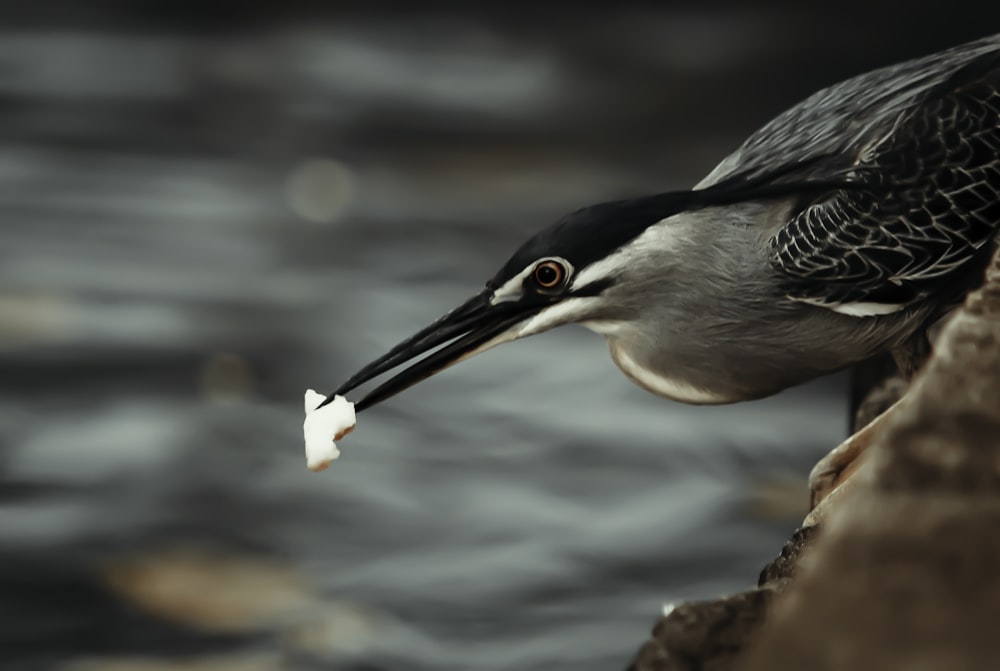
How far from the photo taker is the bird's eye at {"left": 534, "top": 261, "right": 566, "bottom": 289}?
5.57 feet

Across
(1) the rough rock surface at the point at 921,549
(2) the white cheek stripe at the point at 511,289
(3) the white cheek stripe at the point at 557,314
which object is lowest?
(1) the rough rock surface at the point at 921,549

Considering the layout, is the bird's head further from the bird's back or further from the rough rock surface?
the rough rock surface

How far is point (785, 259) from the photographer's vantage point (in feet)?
5.68

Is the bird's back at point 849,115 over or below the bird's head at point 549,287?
over

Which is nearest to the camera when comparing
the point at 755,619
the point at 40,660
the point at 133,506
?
the point at 755,619

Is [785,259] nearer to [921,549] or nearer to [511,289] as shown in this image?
[511,289]

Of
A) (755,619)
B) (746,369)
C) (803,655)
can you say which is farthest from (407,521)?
(803,655)

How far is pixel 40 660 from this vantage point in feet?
10.3

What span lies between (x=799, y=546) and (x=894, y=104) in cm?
58

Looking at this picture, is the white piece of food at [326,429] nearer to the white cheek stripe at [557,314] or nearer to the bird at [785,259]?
the bird at [785,259]

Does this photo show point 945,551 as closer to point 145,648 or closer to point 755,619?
point 755,619

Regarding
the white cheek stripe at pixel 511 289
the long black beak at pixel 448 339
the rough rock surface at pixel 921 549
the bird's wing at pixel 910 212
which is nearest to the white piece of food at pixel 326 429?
the long black beak at pixel 448 339

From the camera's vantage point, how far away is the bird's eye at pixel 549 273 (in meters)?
1.70

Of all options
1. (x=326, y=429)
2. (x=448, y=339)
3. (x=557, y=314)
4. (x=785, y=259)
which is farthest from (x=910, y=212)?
(x=326, y=429)
